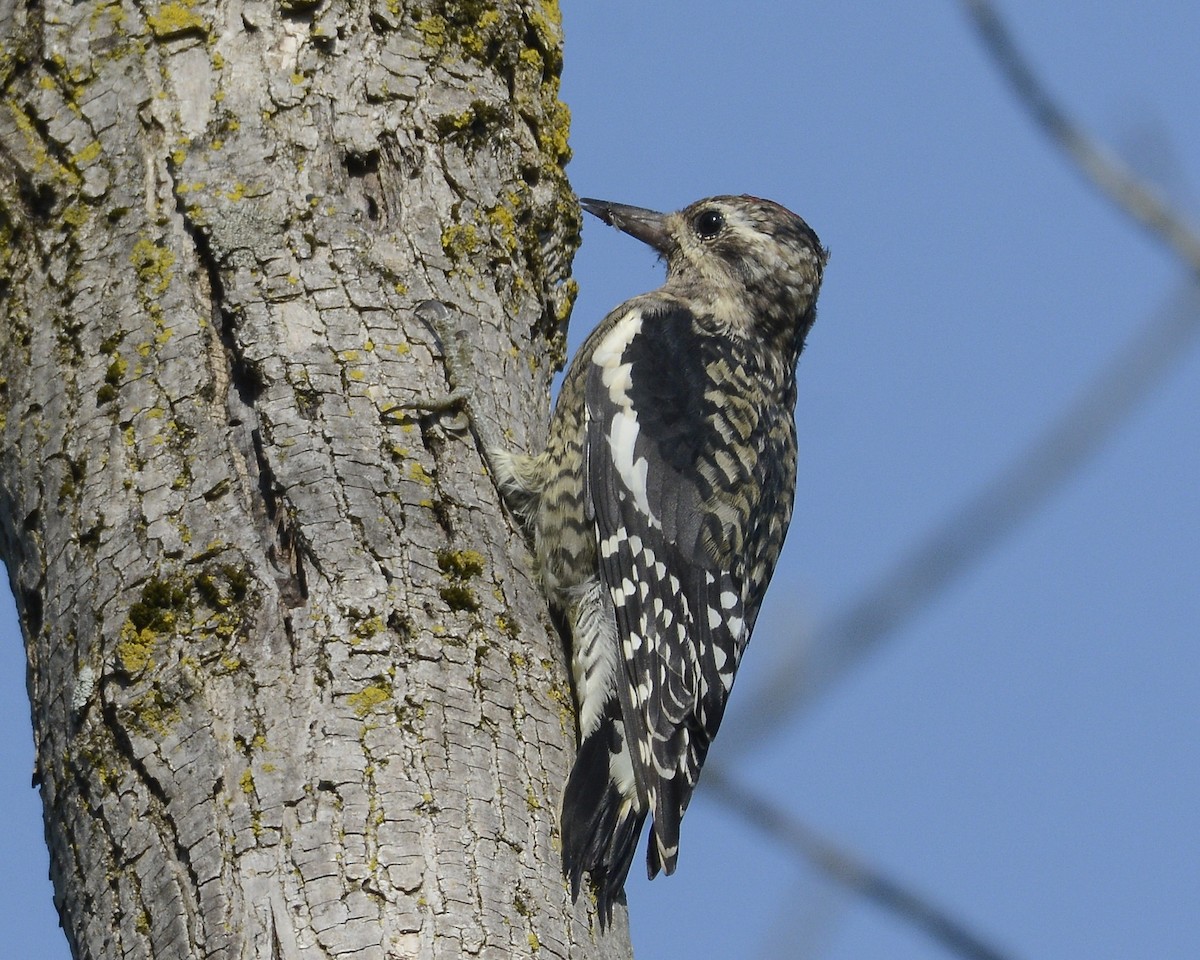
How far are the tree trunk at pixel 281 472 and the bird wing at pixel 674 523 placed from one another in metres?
0.35

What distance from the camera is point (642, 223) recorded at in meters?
4.75

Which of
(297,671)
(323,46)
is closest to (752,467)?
(323,46)

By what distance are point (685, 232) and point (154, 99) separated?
2103mm

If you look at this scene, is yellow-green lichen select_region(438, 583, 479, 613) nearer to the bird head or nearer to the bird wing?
the bird wing

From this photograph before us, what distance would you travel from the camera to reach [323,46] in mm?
3082

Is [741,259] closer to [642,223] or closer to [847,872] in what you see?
[642,223]

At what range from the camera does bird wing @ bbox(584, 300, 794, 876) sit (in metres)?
3.20

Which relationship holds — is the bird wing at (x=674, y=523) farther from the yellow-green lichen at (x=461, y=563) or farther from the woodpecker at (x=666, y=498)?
the yellow-green lichen at (x=461, y=563)

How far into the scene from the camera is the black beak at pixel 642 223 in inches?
186

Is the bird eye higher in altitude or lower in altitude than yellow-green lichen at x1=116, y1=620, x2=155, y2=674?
lower

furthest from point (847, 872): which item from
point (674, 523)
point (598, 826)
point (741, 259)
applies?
point (741, 259)

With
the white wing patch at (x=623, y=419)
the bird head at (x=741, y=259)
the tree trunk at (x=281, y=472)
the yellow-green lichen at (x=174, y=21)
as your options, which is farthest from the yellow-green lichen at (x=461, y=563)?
the bird head at (x=741, y=259)

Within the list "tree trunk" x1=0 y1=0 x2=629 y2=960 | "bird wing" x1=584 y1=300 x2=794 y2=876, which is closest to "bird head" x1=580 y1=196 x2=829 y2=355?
"bird wing" x1=584 y1=300 x2=794 y2=876

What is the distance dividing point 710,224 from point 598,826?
8.20 ft
